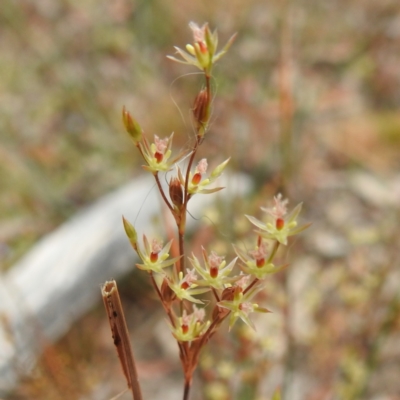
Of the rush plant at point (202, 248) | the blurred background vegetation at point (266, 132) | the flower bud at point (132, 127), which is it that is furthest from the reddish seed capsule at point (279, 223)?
the blurred background vegetation at point (266, 132)

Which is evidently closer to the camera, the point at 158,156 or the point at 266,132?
the point at 158,156

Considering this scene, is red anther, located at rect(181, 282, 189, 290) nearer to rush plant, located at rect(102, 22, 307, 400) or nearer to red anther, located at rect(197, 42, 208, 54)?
rush plant, located at rect(102, 22, 307, 400)

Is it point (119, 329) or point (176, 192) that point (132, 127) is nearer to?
point (176, 192)

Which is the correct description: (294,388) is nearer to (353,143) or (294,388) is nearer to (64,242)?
(64,242)

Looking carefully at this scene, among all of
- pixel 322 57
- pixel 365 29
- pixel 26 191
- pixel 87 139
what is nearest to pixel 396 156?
pixel 322 57

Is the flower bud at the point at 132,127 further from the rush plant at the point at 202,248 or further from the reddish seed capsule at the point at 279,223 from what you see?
the reddish seed capsule at the point at 279,223

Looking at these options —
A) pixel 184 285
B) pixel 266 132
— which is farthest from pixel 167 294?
pixel 266 132
